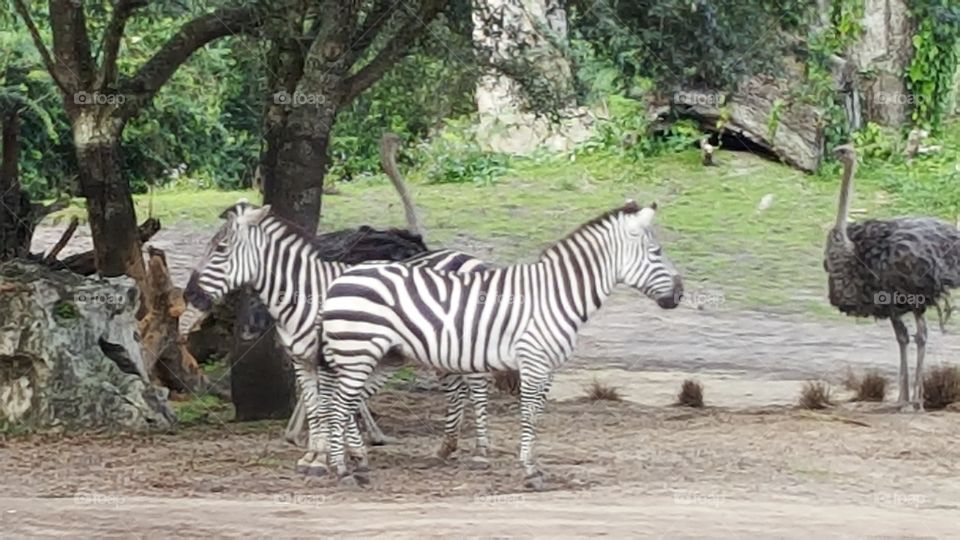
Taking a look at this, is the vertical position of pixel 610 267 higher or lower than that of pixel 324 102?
lower

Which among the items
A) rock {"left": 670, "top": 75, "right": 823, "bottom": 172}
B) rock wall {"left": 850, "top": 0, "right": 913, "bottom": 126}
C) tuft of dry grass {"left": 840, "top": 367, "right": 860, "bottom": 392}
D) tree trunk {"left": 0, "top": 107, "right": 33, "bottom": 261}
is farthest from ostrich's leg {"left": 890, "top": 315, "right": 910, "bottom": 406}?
rock wall {"left": 850, "top": 0, "right": 913, "bottom": 126}

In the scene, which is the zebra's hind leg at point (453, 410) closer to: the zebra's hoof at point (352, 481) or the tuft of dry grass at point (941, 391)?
the zebra's hoof at point (352, 481)

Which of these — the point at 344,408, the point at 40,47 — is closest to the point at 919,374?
the point at 344,408

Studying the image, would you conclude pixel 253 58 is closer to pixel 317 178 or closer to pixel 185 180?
pixel 317 178

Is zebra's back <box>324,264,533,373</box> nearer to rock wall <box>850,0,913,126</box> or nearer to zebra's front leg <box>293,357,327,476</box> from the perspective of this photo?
zebra's front leg <box>293,357,327,476</box>

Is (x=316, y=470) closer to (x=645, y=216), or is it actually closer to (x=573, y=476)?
(x=573, y=476)

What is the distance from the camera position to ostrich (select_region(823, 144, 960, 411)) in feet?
42.6

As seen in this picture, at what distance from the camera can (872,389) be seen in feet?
45.2

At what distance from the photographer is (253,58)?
522 inches

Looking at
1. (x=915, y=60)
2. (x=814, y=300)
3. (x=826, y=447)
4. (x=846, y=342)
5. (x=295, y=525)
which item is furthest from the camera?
(x=915, y=60)

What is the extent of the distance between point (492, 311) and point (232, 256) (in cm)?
168

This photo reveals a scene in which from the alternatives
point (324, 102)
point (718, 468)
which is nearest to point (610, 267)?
point (718, 468)

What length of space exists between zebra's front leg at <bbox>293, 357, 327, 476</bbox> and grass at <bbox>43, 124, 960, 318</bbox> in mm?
9231

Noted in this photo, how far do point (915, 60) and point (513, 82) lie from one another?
528 inches
